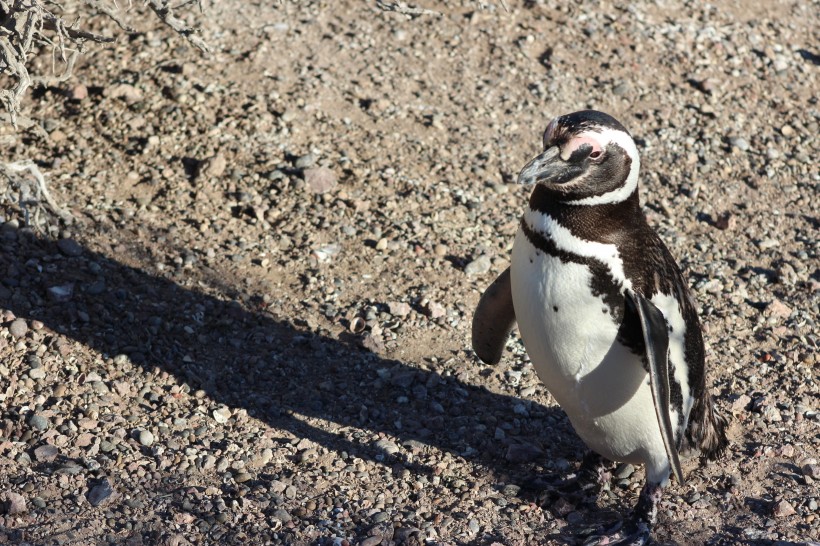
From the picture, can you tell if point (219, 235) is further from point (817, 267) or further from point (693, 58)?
point (693, 58)

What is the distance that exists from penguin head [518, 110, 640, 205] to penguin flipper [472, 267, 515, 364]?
0.63m

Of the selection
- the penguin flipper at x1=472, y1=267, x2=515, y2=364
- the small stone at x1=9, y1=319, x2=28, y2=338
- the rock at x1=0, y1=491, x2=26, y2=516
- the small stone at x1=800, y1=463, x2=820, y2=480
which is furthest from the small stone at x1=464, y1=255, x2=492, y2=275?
the rock at x1=0, y1=491, x2=26, y2=516

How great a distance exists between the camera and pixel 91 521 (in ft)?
9.91

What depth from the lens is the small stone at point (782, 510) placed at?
3.33m

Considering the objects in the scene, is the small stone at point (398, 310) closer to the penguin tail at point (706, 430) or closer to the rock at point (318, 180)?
the rock at point (318, 180)

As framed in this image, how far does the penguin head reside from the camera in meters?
2.87

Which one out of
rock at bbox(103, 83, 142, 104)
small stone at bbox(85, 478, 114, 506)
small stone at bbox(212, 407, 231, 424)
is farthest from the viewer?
rock at bbox(103, 83, 142, 104)

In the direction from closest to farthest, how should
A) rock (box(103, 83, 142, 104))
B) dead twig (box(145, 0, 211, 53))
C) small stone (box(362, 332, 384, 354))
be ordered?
dead twig (box(145, 0, 211, 53)) → small stone (box(362, 332, 384, 354)) → rock (box(103, 83, 142, 104))

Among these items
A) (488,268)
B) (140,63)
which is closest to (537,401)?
(488,268)

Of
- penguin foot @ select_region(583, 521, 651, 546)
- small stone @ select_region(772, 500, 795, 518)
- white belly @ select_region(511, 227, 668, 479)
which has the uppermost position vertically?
white belly @ select_region(511, 227, 668, 479)

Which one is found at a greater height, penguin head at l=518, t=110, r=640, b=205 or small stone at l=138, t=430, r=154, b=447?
penguin head at l=518, t=110, r=640, b=205

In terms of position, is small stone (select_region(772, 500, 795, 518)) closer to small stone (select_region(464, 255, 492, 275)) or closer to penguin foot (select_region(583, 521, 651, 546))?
penguin foot (select_region(583, 521, 651, 546))

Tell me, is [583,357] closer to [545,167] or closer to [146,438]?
[545,167]

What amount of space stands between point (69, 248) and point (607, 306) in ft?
7.41
